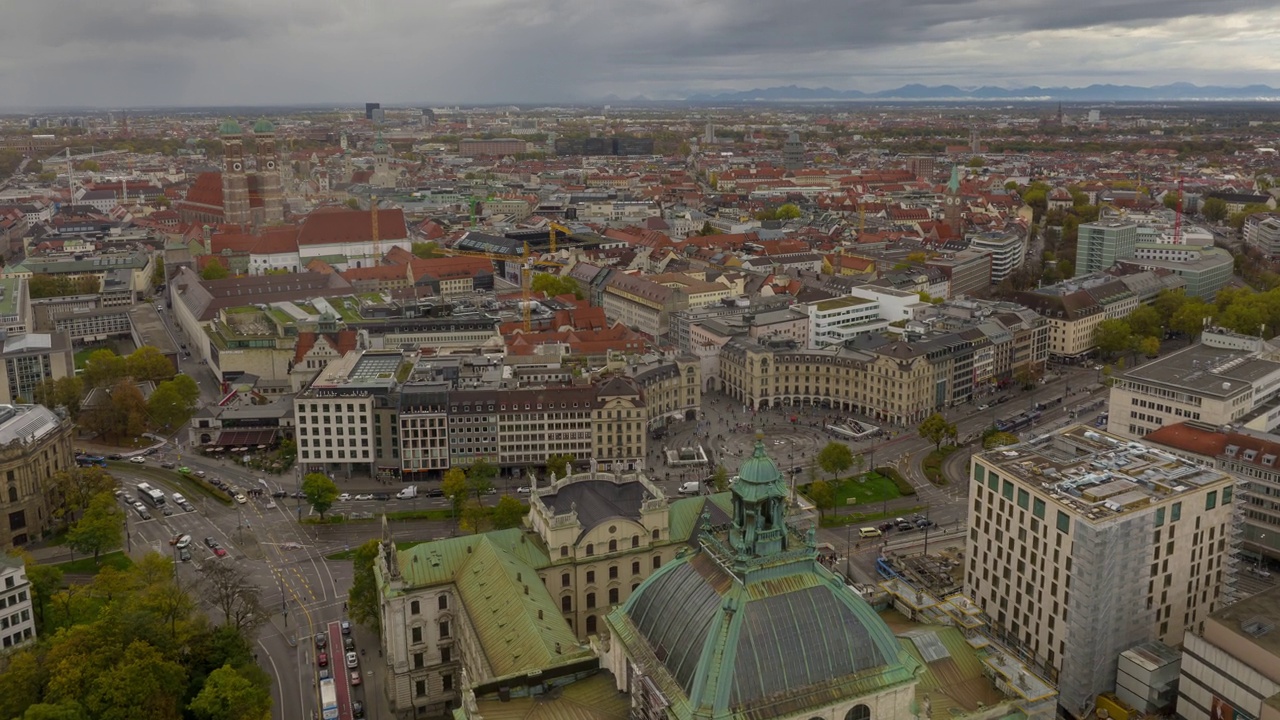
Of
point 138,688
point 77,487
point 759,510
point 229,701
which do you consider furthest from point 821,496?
point 77,487

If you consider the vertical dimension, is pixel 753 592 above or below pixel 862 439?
above

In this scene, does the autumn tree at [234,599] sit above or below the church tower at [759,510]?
below

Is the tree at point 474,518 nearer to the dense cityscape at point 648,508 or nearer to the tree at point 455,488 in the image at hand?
the dense cityscape at point 648,508

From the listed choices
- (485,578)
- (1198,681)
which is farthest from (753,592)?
(1198,681)

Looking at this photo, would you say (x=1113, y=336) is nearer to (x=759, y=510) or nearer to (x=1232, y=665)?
(x=1232, y=665)

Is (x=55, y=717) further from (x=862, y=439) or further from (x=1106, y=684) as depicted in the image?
(x=862, y=439)

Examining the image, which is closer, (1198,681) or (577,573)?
(1198,681)

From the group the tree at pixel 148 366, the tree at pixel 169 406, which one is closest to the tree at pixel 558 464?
the tree at pixel 169 406
